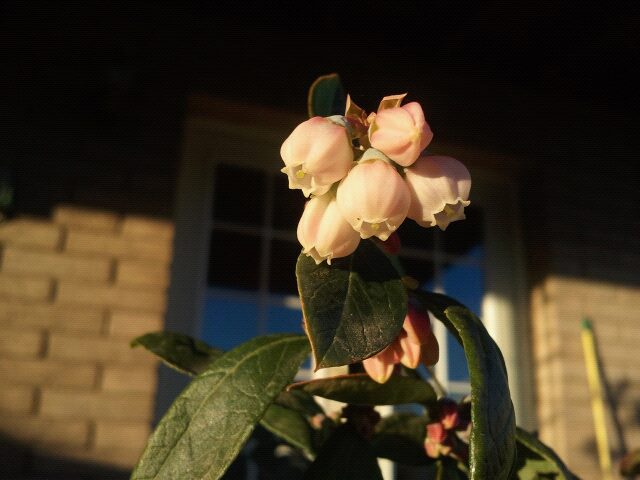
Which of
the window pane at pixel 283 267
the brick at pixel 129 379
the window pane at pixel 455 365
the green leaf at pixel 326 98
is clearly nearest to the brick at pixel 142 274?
the brick at pixel 129 379

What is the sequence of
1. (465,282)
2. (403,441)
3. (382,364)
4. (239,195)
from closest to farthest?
(382,364), (403,441), (239,195), (465,282)

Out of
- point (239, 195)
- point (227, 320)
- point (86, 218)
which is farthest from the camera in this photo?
point (239, 195)

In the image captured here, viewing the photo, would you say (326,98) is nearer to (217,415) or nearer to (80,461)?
(217,415)

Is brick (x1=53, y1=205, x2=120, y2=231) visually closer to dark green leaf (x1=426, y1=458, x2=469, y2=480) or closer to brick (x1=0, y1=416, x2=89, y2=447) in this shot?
brick (x1=0, y1=416, x2=89, y2=447)

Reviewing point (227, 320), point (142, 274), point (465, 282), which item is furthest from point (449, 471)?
point (465, 282)

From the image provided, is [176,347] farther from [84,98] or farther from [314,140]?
[84,98]

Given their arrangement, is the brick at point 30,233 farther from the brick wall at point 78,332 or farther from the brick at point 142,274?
the brick at point 142,274

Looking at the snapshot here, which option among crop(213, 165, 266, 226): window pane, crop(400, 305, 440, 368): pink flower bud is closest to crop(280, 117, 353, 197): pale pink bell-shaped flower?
crop(400, 305, 440, 368): pink flower bud
